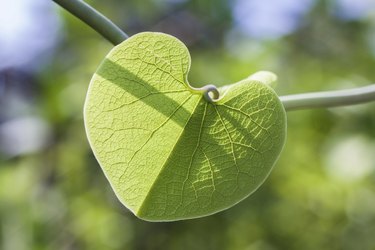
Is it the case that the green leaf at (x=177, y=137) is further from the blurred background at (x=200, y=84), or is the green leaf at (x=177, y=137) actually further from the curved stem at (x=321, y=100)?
the blurred background at (x=200, y=84)

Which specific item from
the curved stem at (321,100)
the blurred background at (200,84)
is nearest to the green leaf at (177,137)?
the curved stem at (321,100)

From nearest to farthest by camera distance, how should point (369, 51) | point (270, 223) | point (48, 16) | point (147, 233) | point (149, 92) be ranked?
point (149, 92), point (270, 223), point (147, 233), point (369, 51), point (48, 16)

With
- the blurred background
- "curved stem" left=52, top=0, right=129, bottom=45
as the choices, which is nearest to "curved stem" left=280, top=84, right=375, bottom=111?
"curved stem" left=52, top=0, right=129, bottom=45

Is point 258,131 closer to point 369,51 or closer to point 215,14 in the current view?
point 369,51

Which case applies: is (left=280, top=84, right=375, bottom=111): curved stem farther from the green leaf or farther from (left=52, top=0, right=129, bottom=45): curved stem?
(left=52, top=0, right=129, bottom=45): curved stem

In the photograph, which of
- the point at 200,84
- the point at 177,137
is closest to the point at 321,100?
the point at 177,137

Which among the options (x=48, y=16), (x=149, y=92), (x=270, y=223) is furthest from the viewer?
(x=48, y=16)

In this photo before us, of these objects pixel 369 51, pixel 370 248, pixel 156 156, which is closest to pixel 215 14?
pixel 369 51
